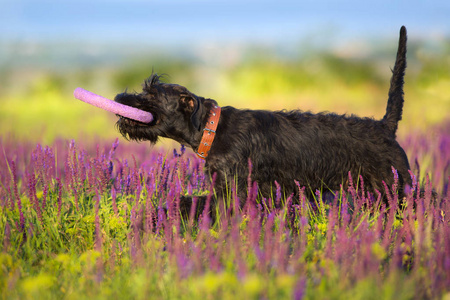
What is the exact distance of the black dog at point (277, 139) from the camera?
4.17 metres

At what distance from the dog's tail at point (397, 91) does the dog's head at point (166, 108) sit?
1.80 meters

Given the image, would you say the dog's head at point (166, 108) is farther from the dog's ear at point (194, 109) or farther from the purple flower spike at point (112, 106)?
the purple flower spike at point (112, 106)

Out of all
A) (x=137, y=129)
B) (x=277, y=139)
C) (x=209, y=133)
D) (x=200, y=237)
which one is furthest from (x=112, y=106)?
(x=200, y=237)

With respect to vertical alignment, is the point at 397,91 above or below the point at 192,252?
above

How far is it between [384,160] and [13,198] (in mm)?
3429

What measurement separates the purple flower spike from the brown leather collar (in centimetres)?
54

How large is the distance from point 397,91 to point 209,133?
199 centimetres

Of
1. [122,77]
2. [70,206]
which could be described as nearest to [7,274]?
[70,206]

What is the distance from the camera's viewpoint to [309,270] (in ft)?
9.14

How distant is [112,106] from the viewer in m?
3.98

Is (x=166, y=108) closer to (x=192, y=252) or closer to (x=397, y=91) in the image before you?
(x=192, y=252)

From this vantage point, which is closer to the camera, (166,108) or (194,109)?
(194,109)

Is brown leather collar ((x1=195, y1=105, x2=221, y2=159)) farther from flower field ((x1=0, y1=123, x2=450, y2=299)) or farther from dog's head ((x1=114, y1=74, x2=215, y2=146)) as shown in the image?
flower field ((x1=0, y1=123, x2=450, y2=299))

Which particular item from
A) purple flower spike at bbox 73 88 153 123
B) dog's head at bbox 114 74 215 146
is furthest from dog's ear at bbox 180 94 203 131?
purple flower spike at bbox 73 88 153 123
